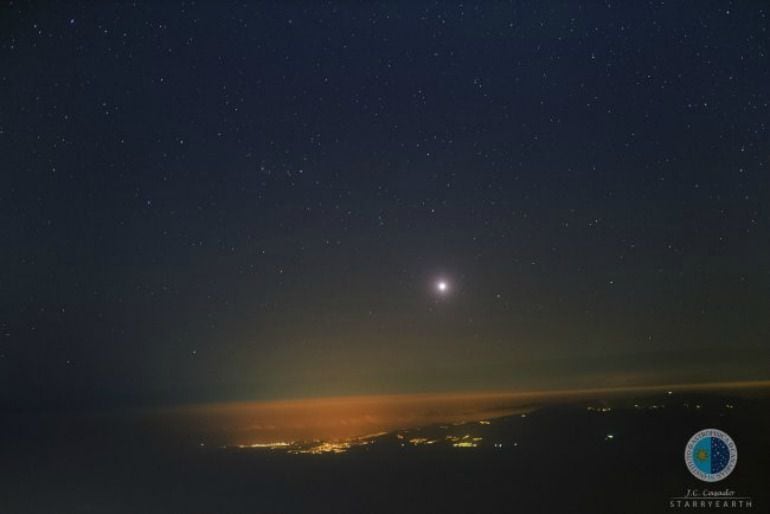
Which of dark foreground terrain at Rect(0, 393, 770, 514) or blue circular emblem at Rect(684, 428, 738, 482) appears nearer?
blue circular emblem at Rect(684, 428, 738, 482)

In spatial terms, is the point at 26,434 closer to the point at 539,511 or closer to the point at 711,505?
the point at 539,511

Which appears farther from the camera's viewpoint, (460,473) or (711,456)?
(460,473)

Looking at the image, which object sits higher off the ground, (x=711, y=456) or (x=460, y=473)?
(x=711, y=456)

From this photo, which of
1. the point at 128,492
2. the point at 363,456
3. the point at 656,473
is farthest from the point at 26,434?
the point at 656,473

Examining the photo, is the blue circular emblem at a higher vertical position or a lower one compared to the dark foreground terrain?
higher
